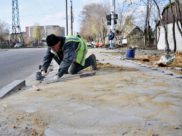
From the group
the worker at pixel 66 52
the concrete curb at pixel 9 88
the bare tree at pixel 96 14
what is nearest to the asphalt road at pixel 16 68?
the concrete curb at pixel 9 88

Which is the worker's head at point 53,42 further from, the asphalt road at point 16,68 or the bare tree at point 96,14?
the bare tree at point 96,14

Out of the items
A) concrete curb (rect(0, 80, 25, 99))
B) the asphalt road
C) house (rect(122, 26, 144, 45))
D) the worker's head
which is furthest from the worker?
house (rect(122, 26, 144, 45))

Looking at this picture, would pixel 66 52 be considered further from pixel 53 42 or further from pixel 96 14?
pixel 96 14

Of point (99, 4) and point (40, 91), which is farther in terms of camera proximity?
point (99, 4)

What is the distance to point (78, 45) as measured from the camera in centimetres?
518

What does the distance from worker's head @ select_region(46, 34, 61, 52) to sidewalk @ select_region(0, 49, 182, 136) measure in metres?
1.27

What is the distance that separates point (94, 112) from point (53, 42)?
2416 mm

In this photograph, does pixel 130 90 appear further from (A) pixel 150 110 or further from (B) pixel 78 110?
(B) pixel 78 110

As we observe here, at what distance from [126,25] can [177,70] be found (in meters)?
32.9

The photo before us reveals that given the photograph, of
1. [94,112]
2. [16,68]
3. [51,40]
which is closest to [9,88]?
[51,40]

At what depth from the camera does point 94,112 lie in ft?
8.16

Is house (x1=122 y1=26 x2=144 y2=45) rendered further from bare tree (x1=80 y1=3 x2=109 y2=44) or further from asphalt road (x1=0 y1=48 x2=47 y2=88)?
asphalt road (x1=0 y1=48 x2=47 y2=88)

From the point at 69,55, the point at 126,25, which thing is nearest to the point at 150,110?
the point at 69,55

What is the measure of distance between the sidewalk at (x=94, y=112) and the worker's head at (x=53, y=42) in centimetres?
127
